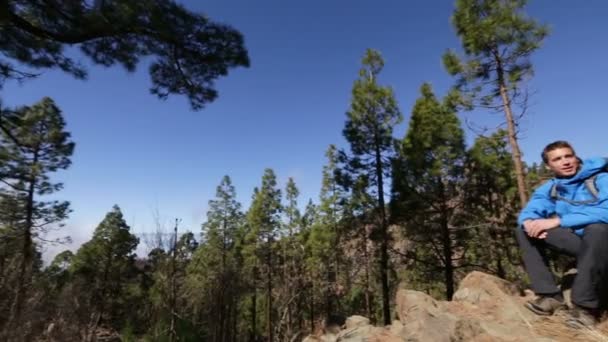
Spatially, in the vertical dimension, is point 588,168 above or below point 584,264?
above

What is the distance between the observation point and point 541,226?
2.85 m

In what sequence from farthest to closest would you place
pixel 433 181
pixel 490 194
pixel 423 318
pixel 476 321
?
pixel 490 194
pixel 433 181
pixel 423 318
pixel 476 321

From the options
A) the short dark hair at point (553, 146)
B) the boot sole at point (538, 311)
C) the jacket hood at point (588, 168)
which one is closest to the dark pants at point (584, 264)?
the boot sole at point (538, 311)

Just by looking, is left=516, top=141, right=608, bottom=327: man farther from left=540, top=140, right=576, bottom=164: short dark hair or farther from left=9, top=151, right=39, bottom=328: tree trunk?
left=9, top=151, right=39, bottom=328: tree trunk

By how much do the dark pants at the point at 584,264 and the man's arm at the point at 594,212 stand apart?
6cm

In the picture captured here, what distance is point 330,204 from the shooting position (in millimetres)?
21453

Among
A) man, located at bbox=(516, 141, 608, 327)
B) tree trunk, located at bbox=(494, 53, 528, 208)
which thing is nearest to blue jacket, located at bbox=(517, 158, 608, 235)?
man, located at bbox=(516, 141, 608, 327)

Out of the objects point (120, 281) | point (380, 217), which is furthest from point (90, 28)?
point (120, 281)

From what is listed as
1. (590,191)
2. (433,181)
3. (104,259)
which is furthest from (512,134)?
(104,259)

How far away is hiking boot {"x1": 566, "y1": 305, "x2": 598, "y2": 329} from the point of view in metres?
2.46

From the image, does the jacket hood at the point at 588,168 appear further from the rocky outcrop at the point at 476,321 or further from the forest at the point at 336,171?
the forest at the point at 336,171

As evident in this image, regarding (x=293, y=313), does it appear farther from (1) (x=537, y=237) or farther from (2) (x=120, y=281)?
(2) (x=120, y=281)

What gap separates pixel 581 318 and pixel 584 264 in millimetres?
408

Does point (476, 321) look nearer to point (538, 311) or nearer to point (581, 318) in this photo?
point (538, 311)
